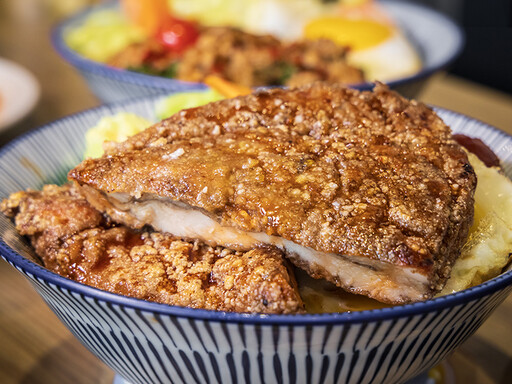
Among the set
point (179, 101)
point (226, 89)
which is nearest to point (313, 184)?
point (226, 89)

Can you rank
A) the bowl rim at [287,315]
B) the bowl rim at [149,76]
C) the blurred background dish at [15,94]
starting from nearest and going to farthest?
the bowl rim at [287,315], the bowl rim at [149,76], the blurred background dish at [15,94]

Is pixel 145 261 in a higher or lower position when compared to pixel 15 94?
higher

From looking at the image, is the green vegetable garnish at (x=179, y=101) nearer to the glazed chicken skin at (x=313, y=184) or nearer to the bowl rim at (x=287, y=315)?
the glazed chicken skin at (x=313, y=184)

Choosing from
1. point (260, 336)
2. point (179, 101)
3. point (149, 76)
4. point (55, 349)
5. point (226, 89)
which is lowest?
point (55, 349)

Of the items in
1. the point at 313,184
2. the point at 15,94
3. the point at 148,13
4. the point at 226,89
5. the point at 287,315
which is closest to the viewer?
the point at 287,315

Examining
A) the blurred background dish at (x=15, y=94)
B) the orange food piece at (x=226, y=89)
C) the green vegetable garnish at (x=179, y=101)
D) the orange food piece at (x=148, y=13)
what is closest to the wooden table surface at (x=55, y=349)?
the blurred background dish at (x=15, y=94)

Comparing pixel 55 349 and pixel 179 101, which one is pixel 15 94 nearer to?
pixel 179 101

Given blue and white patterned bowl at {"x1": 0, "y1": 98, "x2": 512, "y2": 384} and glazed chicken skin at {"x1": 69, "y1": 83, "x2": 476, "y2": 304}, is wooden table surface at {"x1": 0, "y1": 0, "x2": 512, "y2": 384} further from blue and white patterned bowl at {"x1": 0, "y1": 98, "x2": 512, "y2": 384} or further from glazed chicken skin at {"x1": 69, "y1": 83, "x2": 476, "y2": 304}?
glazed chicken skin at {"x1": 69, "y1": 83, "x2": 476, "y2": 304}
